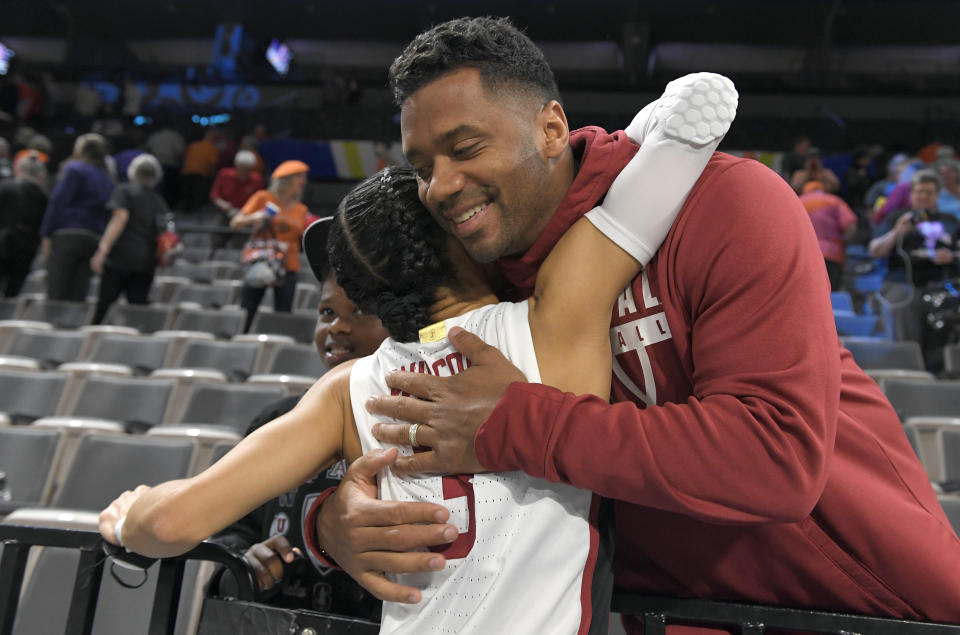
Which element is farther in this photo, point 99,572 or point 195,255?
point 195,255

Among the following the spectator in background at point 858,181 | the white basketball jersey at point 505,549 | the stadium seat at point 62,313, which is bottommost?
the white basketball jersey at point 505,549

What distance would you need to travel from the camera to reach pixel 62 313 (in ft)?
20.1

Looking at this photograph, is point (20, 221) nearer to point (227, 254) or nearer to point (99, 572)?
point (227, 254)

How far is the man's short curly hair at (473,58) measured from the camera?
3.71 feet

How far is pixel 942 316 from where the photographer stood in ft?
16.0

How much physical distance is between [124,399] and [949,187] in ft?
17.7

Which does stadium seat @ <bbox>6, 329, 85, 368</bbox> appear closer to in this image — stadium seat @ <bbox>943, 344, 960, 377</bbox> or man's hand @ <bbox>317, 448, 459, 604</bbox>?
man's hand @ <bbox>317, 448, 459, 604</bbox>

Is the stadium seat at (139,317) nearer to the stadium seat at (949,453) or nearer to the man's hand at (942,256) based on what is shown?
the stadium seat at (949,453)

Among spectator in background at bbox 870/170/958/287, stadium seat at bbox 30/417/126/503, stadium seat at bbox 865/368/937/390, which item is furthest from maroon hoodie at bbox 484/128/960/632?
spectator in background at bbox 870/170/958/287

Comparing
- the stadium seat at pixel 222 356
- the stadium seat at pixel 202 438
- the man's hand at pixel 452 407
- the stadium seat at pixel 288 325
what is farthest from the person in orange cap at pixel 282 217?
the man's hand at pixel 452 407

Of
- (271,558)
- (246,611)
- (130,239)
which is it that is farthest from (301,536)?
(130,239)

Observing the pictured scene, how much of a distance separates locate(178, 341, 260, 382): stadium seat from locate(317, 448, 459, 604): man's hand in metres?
3.68

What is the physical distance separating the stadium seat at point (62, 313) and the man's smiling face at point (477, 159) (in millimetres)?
5677

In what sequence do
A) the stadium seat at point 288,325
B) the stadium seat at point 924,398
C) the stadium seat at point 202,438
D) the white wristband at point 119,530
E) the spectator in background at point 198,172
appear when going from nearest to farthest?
the white wristband at point 119,530
the stadium seat at point 202,438
the stadium seat at point 924,398
the stadium seat at point 288,325
the spectator in background at point 198,172
